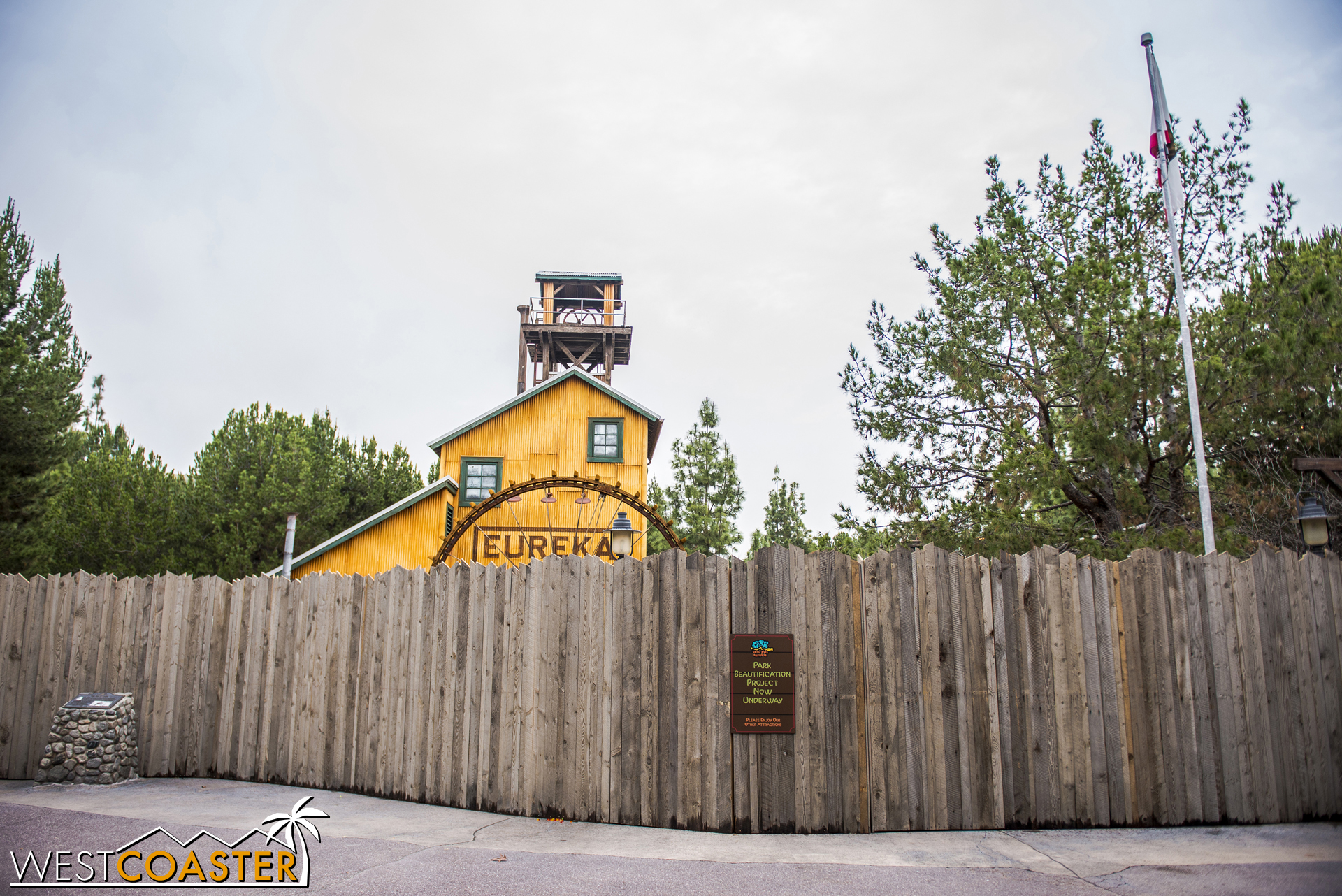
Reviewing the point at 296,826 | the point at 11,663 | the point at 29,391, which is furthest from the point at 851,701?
the point at 29,391

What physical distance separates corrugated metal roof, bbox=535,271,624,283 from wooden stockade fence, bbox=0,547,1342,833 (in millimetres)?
23407

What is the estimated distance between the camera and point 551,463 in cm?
1912

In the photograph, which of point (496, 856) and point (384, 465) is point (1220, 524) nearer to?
point (496, 856)

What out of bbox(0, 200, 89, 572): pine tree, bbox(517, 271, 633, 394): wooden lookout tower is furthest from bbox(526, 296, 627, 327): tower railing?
bbox(0, 200, 89, 572): pine tree

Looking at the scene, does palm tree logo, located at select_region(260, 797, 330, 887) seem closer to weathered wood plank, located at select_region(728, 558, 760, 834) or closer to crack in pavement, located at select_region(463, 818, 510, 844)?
crack in pavement, located at select_region(463, 818, 510, 844)

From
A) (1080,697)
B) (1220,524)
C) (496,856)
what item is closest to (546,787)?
(496,856)

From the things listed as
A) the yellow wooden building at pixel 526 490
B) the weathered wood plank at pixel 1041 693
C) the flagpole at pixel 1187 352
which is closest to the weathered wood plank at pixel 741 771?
the weathered wood plank at pixel 1041 693

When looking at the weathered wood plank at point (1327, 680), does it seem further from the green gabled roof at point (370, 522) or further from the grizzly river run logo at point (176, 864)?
the green gabled roof at point (370, 522)

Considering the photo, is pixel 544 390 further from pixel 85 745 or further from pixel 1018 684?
pixel 1018 684

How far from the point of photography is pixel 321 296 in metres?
27.4

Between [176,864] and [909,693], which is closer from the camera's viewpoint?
[176,864]

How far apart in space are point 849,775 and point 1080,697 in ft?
5.99

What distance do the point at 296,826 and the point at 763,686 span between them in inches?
141

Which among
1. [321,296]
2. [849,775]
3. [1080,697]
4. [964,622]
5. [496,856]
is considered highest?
[321,296]
